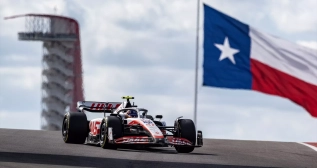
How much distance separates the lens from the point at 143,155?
2789 cm

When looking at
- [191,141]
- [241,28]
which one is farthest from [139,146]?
[241,28]

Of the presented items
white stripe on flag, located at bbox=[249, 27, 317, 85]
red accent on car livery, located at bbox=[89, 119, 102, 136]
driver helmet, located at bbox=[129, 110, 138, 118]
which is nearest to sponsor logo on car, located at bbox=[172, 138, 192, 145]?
driver helmet, located at bbox=[129, 110, 138, 118]

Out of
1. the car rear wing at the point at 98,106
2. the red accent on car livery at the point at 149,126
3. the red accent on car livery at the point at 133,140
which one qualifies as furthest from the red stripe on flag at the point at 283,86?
the red accent on car livery at the point at 133,140

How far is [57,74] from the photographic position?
14225 centimetres

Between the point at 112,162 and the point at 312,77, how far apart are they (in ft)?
32.3

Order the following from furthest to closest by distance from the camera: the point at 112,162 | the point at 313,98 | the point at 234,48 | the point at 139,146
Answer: the point at 234,48 → the point at 313,98 → the point at 139,146 → the point at 112,162

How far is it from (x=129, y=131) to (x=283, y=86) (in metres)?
4.90

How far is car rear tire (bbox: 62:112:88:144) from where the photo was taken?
3250 cm

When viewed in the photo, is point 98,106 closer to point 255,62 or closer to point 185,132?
point 185,132

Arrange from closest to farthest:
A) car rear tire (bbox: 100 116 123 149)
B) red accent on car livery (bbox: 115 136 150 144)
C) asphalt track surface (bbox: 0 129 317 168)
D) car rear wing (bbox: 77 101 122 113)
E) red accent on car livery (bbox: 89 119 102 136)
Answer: asphalt track surface (bbox: 0 129 317 168) → red accent on car livery (bbox: 115 136 150 144) → car rear tire (bbox: 100 116 123 149) → red accent on car livery (bbox: 89 119 102 136) → car rear wing (bbox: 77 101 122 113)

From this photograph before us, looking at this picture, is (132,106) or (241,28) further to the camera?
(241,28)

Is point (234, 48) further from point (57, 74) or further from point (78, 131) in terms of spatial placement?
point (57, 74)

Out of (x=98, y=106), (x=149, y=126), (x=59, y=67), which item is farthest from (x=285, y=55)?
(x=59, y=67)

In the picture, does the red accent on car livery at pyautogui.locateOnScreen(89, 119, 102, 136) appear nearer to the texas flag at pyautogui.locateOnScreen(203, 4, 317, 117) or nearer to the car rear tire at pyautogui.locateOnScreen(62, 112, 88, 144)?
the car rear tire at pyautogui.locateOnScreen(62, 112, 88, 144)
